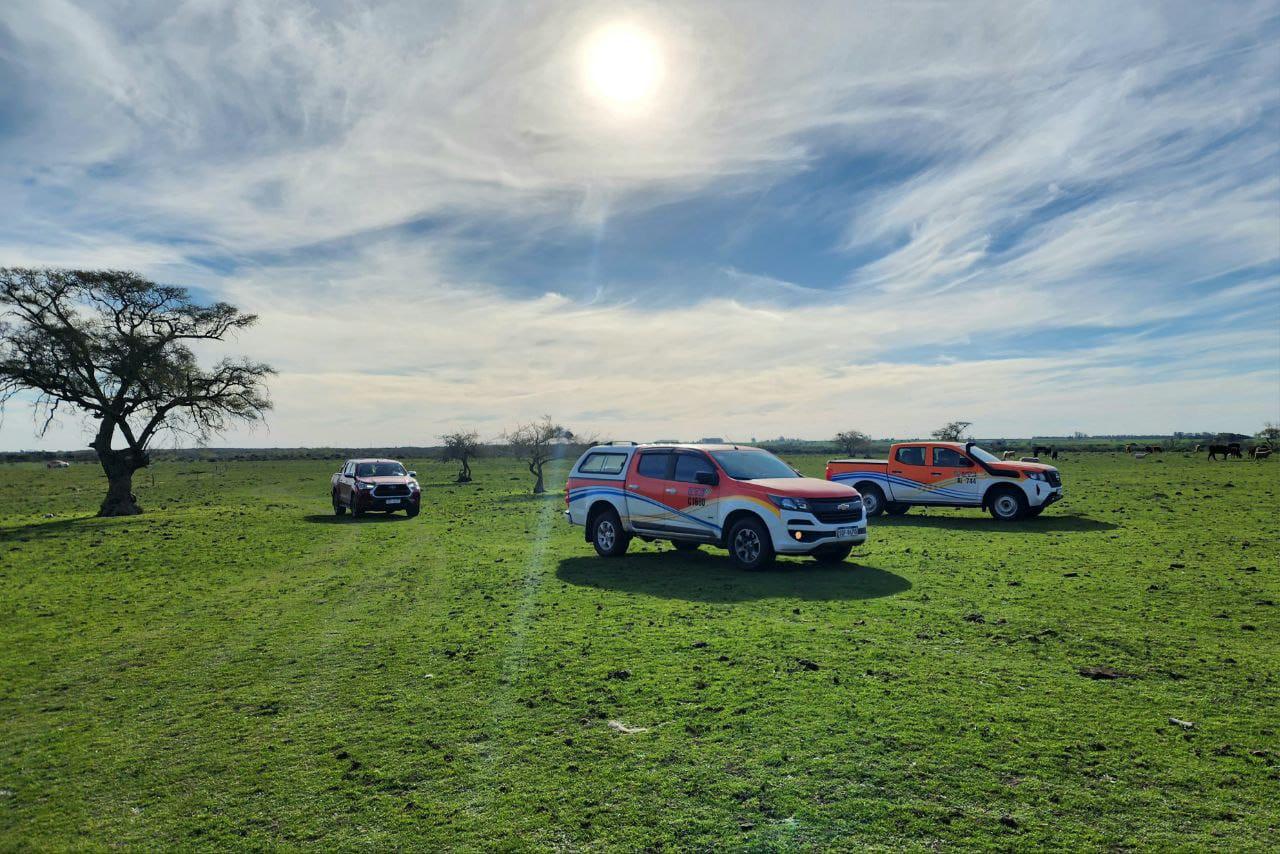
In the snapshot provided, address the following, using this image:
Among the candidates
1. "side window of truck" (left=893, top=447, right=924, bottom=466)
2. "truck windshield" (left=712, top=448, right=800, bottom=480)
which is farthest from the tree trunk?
"side window of truck" (left=893, top=447, right=924, bottom=466)

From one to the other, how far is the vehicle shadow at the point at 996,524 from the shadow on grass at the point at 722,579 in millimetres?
7287

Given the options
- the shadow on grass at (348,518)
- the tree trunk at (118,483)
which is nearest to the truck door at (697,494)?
the shadow on grass at (348,518)

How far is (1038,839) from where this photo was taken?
383cm

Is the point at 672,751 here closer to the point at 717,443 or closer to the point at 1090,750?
the point at 1090,750

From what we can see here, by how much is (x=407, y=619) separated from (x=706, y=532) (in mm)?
5640

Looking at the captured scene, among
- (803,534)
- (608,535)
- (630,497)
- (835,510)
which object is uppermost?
(630,497)

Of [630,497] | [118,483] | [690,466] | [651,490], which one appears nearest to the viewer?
[690,466]

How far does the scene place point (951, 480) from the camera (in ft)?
67.3

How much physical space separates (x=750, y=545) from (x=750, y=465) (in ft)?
5.30

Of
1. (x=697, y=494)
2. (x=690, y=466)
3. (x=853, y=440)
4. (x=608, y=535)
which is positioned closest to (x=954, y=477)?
(x=690, y=466)

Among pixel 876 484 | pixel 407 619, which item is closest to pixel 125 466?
pixel 407 619

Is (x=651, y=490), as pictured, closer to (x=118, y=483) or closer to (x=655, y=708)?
(x=655, y=708)

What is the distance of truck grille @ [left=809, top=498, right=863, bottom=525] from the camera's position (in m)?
12.1

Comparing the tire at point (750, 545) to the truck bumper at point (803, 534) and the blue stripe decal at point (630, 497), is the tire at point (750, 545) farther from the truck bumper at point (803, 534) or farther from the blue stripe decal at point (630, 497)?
the blue stripe decal at point (630, 497)
